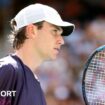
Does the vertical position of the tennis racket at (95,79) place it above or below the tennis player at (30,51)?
below

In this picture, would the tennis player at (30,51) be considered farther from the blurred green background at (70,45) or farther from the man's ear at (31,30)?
the blurred green background at (70,45)

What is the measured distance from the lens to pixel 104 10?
34.6ft

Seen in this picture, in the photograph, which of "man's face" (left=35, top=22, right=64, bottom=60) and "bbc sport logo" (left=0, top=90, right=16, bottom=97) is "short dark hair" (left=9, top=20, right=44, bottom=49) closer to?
"man's face" (left=35, top=22, right=64, bottom=60)

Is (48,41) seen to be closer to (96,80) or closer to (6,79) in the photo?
(6,79)

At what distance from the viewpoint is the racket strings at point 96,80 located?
526cm

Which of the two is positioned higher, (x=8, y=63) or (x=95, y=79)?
(x=8, y=63)

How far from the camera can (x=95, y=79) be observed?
5453 mm

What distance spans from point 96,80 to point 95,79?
61 millimetres

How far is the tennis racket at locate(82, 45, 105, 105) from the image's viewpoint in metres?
5.18

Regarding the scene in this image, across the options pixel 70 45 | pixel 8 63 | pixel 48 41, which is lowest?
pixel 70 45

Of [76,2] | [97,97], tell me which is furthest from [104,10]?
[97,97]

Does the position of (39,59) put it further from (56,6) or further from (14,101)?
(56,6)

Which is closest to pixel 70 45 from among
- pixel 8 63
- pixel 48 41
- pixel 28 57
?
pixel 48 41

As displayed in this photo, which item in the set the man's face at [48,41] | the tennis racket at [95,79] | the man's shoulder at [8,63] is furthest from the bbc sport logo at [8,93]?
the tennis racket at [95,79]
